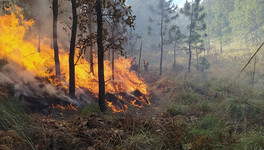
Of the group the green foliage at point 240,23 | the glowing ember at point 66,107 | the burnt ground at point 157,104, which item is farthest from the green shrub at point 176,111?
the green foliage at point 240,23

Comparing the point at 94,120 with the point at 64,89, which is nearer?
the point at 94,120

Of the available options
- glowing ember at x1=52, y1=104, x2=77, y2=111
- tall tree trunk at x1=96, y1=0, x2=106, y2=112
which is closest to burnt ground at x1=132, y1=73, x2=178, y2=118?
tall tree trunk at x1=96, y1=0, x2=106, y2=112

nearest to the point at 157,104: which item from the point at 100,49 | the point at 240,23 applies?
the point at 100,49

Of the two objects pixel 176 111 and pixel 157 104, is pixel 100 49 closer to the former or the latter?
pixel 176 111

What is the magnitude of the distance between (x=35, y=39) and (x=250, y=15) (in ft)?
155

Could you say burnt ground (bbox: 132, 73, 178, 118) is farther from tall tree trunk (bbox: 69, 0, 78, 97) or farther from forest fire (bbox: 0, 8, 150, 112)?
tall tree trunk (bbox: 69, 0, 78, 97)

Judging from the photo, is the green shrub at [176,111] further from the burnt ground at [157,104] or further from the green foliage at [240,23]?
the green foliage at [240,23]

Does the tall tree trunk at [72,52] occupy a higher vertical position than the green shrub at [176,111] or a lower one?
higher

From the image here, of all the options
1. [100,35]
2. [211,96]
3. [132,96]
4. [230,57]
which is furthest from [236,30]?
[100,35]

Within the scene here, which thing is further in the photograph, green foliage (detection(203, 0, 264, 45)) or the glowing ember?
→ green foliage (detection(203, 0, 264, 45))

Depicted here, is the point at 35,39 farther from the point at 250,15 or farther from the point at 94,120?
the point at 250,15

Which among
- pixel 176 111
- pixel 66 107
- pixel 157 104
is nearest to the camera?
pixel 66 107

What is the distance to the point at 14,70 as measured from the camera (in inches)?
334

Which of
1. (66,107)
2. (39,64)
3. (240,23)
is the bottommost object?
(66,107)
